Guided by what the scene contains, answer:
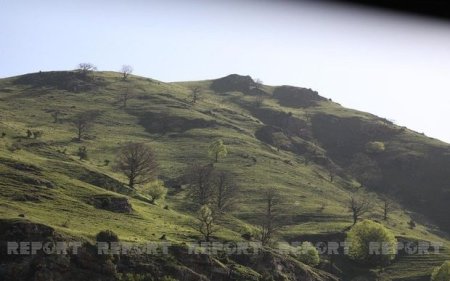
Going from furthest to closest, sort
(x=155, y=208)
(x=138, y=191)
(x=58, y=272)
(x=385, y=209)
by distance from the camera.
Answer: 1. (x=385, y=209)
2. (x=138, y=191)
3. (x=155, y=208)
4. (x=58, y=272)

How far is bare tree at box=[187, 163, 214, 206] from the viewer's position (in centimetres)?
10756

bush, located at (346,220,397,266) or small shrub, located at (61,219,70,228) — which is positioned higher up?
small shrub, located at (61,219,70,228)

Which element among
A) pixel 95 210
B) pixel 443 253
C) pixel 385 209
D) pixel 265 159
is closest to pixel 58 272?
pixel 95 210

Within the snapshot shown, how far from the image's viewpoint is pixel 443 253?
102062 millimetres

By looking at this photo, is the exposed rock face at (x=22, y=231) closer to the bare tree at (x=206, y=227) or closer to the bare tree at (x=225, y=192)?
the bare tree at (x=206, y=227)

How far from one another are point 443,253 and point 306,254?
37116mm

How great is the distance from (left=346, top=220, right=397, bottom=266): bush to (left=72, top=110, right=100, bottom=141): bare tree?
259ft

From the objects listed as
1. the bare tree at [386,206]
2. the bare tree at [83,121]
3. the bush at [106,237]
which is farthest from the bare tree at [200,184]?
the bush at [106,237]

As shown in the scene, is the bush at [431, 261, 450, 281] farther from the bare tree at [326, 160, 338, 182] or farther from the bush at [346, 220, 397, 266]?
the bare tree at [326, 160, 338, 182]

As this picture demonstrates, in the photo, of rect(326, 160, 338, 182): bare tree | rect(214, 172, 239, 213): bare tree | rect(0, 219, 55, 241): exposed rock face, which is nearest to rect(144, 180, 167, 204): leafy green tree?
rect(214, 172, 239, 213): bare tree

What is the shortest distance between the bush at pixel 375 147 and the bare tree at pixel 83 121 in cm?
9564

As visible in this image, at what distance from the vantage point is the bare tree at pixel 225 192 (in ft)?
345

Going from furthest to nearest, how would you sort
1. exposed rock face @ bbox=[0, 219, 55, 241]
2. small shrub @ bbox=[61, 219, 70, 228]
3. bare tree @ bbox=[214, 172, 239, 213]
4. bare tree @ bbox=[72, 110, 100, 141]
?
bare tree @ bbox=[72, 110, 100, 141] → bare tree @ bbox=[214, 172, 239, 213] → small shrub @ bbox=[61, 219, 70, 228] → exposed rock face @ bbox=[0, 219, 55, 241]

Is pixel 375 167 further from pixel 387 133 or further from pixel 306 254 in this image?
pixel 306 254
